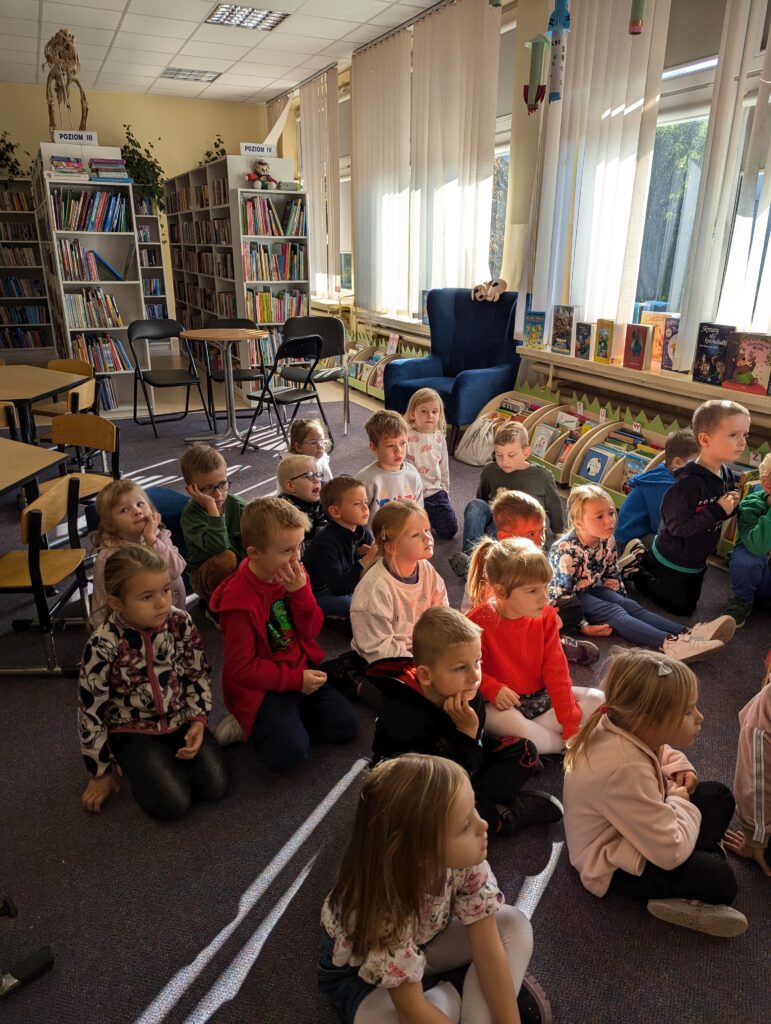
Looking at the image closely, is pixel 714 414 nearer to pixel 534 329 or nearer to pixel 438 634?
pixel 438 634

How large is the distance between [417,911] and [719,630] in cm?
188

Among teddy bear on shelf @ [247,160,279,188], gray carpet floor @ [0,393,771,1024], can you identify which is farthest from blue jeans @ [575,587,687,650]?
teddy bear on shelf @ [247,160,279,188]

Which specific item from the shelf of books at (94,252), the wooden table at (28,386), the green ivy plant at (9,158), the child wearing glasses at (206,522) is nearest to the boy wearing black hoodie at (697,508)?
the child wearing glasses at (206,522)

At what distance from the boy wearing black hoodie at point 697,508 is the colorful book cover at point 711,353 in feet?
2.82

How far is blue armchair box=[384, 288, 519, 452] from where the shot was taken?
4973mm

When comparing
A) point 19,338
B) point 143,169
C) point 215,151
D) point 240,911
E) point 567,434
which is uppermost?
point 215,151

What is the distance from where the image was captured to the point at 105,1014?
1.33m

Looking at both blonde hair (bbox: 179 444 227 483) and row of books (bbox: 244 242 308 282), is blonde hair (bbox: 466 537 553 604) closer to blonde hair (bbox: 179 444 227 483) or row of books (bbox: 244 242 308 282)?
blonde hair (bbox: 179 444 227 483)

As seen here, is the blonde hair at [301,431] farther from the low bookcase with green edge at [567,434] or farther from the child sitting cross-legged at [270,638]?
the low bookcase with green edge at [567,434]

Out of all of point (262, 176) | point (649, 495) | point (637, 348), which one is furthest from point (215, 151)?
point (649, 495)

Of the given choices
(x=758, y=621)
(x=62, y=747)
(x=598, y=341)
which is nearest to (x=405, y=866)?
(x=62, y=747)

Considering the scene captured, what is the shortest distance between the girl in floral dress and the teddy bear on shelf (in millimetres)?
6463

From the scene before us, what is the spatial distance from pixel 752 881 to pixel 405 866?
3.69 feet

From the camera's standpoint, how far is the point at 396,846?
98 centimetres
